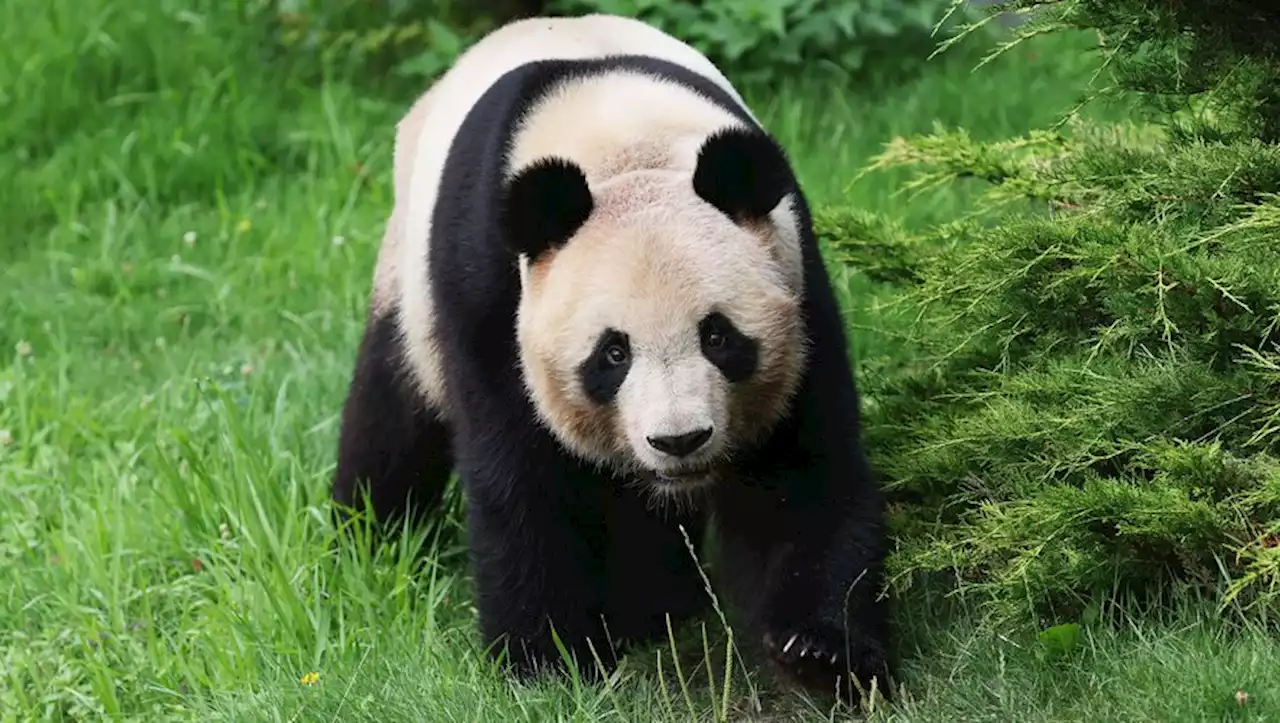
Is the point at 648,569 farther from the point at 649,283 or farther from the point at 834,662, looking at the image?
the point at 649,283

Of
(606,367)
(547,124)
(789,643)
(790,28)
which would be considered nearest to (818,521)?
(789,643)

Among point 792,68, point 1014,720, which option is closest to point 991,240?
point 1014,720

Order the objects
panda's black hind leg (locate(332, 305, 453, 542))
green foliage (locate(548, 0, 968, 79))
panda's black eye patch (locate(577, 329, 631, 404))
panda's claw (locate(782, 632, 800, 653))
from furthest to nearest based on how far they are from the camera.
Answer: green foliage (locate(548, 0, 968, 79))
panda's black hind leg (locate(332, 305, 453, 542))
panda's claw (locate(782, 632, 800, 653))
panda's black eye patch (locate(577, 329, 631, 404))

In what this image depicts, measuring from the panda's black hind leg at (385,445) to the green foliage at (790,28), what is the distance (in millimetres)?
3072

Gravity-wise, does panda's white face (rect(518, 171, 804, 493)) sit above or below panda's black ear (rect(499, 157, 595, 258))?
below

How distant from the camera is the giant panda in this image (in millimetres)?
→ 3324

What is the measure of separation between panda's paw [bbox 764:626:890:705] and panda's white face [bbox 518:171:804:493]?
1.39 feet

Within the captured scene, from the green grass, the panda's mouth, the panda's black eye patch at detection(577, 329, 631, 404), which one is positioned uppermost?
the panda's black eye patch at detection(577, 329, 631, 404)

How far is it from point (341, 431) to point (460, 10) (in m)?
3.82

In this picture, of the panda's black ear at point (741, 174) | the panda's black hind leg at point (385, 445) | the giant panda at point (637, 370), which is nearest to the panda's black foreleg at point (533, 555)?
the giant panda at point (637, 370)

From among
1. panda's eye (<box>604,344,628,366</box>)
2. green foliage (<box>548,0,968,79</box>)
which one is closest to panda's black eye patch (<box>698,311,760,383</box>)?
panda's eye (<box>604,344,628,366</box>)

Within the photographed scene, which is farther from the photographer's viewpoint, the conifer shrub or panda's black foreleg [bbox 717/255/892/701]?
panda's black foreleg [bbox 717/255/892/701]

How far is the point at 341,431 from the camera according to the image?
4.83 metres

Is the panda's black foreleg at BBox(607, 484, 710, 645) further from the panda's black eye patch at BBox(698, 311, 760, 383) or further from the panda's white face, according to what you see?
the panda's black eye patch at BBox(698, 311, 760, 383)
